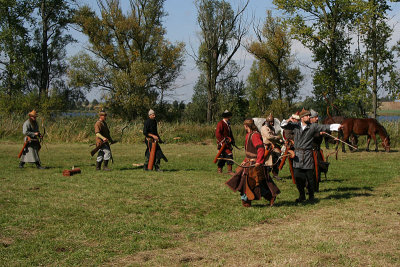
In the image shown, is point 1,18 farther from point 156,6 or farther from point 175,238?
point 175,238

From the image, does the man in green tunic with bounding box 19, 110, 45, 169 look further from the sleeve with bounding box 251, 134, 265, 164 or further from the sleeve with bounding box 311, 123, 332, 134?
the sleeve with bounding box 311, 123, 332, 134

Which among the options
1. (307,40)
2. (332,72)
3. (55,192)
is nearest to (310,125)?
(55,192)

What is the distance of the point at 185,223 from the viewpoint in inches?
274

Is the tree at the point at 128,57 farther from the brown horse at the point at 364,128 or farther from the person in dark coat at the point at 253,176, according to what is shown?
the person in dark coat at the point at 253,176

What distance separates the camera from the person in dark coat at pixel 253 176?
7.84 meters

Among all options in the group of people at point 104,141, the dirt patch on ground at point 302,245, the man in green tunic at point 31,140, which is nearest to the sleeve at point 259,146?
the dirt patch on ground at point 302,245

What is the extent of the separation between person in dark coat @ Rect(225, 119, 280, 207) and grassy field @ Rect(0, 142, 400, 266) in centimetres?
27

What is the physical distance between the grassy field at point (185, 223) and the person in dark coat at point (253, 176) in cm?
27

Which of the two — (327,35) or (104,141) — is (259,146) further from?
(327,35)

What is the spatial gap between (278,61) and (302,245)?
39.7 m

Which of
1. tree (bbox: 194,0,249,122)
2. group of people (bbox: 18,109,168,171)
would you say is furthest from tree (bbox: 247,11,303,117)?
group of people (bbox: 18,109,168,171)

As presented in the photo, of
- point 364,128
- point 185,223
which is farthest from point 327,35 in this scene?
point 185,223

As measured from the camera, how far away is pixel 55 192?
929 cm

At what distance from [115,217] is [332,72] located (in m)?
25.3
